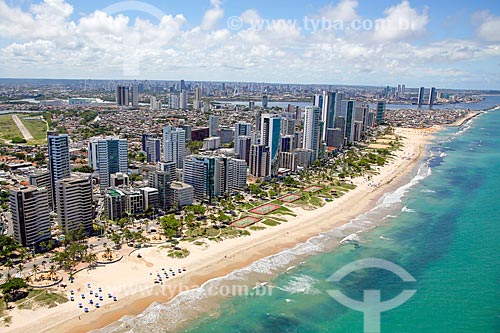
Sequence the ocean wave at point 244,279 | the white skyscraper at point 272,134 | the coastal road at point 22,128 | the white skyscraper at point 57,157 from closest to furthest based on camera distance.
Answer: the ocean wave at point 244,279 < the white skyscraper at point 57,157 < the white skyscraper at point 272,134 < the coastal road at point 22,128

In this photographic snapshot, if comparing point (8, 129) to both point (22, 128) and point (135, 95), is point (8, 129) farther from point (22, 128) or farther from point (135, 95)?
point (135, 95)

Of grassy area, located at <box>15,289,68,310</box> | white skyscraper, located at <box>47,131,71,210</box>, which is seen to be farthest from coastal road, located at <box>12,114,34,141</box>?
grassy area, located at <box>15,289,68,310</box>

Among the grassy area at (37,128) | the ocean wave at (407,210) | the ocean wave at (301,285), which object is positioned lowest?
the ocean wave at (301,285)

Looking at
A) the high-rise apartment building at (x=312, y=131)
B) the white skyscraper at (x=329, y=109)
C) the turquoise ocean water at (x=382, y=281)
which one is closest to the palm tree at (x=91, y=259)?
the turquoise ocean water at (x=382, y=281)

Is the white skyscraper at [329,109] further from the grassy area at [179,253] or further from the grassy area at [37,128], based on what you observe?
the grassy area at [179,253]

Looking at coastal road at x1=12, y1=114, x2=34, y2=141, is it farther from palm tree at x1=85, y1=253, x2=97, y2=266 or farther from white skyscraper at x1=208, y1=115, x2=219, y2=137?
palm tree at x1=85, y1=253, x2=97, y2=266

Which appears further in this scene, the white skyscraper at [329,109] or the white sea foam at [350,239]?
the white skyscraper at [329,109]
